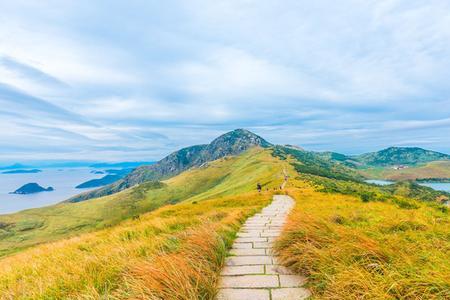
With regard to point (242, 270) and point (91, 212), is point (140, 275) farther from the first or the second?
point (91, 212)

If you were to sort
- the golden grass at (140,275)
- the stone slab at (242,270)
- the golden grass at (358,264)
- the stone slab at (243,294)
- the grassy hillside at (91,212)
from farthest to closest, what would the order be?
the grassy hillside at (91,212) → the stone slab at (242,270) → the stone slab at (243,294) → the golden grass at (140,275) → the golden grass at (358,264)

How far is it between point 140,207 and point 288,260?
174 m

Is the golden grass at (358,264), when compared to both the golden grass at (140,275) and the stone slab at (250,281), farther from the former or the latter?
the golden grass at (140,275)

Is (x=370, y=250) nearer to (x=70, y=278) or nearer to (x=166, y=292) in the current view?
(x=166, y=292)

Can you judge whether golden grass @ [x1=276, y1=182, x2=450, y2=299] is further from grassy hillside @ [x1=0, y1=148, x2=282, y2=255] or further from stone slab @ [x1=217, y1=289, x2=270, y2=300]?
grassy hillside @ [x1=0, y1=148, x2=282, y2=255]

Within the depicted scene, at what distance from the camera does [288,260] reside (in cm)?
562

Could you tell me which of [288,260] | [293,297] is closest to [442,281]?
[293,297]

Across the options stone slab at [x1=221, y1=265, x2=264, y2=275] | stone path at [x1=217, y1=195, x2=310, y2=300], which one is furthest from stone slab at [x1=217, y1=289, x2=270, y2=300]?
stone slab at [x1=221, y1=265, x2=264, y2=275]

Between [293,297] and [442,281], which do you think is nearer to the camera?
[442,281]

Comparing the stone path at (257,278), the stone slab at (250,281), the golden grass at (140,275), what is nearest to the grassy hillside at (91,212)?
the stone path at (257,278)

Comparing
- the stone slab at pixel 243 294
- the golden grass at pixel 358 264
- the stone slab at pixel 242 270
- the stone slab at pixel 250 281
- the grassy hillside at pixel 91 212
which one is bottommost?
the grassy hillside at pixel 91 212

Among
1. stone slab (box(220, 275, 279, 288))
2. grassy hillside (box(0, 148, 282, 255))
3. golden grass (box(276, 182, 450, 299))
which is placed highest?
golden grass (box(276, 182, 450, 299))

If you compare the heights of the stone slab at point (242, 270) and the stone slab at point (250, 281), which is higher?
the stone slab at point (250, 281)

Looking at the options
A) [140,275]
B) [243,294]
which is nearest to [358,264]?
[243,294]
